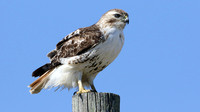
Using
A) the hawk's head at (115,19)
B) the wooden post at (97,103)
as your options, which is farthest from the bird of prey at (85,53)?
the wooden post at (97,103)

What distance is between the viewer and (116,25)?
22.8 ft

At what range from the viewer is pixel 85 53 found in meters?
6.58

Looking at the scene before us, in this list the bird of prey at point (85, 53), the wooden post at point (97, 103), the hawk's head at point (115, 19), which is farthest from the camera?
the hawk's head at point (115, 19)

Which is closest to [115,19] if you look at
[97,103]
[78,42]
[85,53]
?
[78,42]

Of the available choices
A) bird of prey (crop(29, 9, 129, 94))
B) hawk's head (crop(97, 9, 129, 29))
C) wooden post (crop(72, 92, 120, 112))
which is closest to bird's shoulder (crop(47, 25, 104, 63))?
bird of prey (crop(29, 9, 129, 94))

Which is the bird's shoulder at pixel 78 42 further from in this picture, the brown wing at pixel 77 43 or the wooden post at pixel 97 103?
the wooden post at pixel 97 103

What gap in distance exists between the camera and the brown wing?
21.6ft

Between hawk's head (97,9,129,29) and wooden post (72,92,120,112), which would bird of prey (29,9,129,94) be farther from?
wooden post (72,92,120,112)

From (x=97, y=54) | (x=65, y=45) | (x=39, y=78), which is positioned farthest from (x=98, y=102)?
(x=39, y=78)

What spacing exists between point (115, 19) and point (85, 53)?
1.00 meters

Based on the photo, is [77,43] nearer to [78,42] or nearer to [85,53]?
[78,42]

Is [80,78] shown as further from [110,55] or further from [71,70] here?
[110,55]

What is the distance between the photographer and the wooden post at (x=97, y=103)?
4.77 m

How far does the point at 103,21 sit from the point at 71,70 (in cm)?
116
